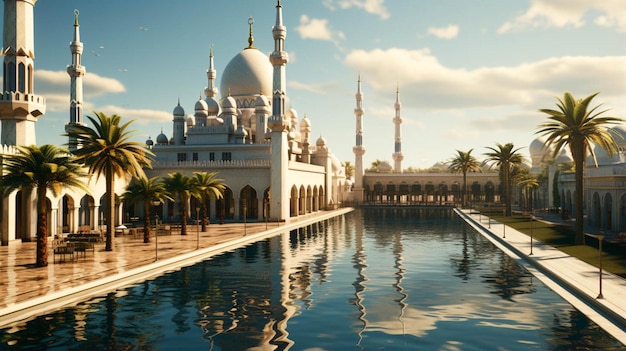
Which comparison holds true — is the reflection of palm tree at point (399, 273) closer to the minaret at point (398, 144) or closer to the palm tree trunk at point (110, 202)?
the palm tree trunk at point (110, 202)

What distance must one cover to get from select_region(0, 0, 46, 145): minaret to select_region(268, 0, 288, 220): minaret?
76.5 feet

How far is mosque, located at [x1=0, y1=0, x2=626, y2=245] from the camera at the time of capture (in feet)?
114

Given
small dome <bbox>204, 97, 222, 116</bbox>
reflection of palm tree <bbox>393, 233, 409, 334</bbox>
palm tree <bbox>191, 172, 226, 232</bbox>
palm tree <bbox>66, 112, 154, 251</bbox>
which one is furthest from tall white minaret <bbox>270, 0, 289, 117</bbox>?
palm tree <bbox>66, 112, 154, 251</bbox>

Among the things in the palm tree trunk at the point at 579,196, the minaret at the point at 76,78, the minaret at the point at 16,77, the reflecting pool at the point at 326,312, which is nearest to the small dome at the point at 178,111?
the minaret at the point at 76,78

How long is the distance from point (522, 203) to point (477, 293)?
2642 inches

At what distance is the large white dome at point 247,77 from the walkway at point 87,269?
3695 cm

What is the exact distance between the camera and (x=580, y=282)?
1939cm

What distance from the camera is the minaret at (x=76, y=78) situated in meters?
50.9

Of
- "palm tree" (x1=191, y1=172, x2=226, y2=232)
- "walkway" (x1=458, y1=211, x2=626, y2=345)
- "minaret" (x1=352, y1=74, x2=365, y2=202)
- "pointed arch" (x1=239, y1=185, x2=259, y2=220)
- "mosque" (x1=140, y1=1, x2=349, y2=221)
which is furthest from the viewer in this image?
"minaret" (x1=352, y1=74, x2=365, y2=202)

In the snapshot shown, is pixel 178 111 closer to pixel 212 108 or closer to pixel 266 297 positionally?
pixel 212 108

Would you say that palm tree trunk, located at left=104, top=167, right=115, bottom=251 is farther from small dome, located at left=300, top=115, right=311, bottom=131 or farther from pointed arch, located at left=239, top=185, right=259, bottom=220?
small dome, located at left=300, top=115, right=311, bottom=131

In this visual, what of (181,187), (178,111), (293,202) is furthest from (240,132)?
(181,187)

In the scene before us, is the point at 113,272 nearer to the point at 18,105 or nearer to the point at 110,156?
the point at 110,156

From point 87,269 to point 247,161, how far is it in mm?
31770
